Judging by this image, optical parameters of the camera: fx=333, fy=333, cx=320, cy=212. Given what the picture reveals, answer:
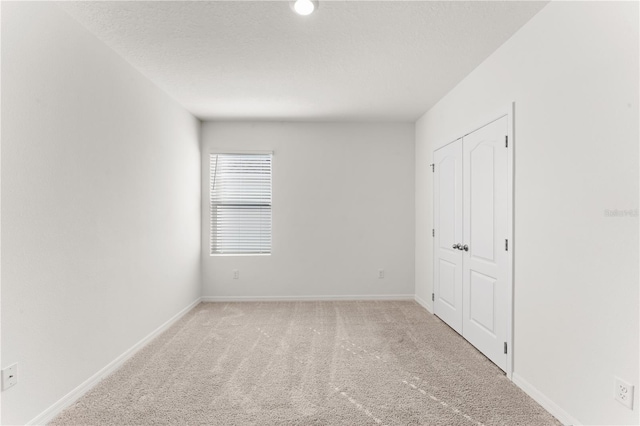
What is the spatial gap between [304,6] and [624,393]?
9.08ft

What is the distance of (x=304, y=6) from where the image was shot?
211 cm

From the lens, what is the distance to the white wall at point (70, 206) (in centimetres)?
185

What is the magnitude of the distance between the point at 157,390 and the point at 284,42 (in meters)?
2.76

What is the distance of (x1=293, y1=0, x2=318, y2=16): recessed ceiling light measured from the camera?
2.08 metres

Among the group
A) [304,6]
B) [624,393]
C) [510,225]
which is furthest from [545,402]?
[304,6]

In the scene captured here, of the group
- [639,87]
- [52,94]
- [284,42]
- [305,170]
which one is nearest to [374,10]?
[284,42]

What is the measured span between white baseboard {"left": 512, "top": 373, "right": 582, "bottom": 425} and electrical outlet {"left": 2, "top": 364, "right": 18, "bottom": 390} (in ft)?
10.4

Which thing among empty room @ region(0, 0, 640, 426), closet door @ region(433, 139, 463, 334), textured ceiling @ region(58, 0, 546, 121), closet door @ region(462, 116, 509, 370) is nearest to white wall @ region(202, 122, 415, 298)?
empty room @ region(0, 0, 640, 426)

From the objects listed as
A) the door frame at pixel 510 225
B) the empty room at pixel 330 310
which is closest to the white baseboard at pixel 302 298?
the empty room at pixel 330 310

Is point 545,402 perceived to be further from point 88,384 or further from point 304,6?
point 88,384

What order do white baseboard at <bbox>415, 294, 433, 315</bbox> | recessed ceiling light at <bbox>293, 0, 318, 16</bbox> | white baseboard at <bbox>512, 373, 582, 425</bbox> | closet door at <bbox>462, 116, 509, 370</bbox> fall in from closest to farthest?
1. white baseboard at <bbox>512, 373, 582, 425</bbox>
2. recessed ceiling light at <bbox>293, 0, 318, 16</bbox>
3. closet door at <bbox>462, 116, 509, 370</bbox>
4. white baseboard at <bbox>415, 294, 433, 315</bbox>

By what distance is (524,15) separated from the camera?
7.43ft

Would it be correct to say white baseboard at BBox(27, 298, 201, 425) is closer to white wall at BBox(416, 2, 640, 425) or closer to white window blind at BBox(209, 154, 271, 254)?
white window blind at BBox(209, 154, 271, 254)

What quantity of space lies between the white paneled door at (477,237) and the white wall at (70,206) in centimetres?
315
